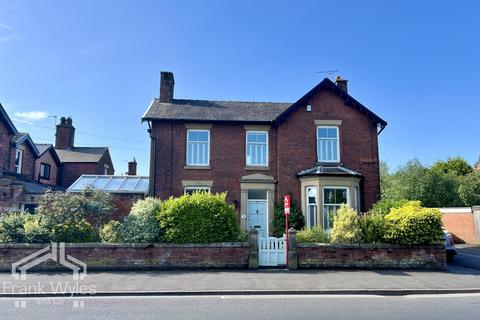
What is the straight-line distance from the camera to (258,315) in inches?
271

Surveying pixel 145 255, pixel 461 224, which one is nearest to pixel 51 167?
pixel 145 255

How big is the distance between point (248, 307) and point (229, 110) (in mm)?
13496

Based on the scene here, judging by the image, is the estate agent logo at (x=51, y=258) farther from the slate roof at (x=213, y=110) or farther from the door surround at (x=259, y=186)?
the door surround at (x=259, y=186)

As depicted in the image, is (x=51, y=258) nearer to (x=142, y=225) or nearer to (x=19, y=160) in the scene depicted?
(x=142, y=225)

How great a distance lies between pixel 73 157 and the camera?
31.7m

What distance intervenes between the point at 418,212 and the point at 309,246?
431 centimetres

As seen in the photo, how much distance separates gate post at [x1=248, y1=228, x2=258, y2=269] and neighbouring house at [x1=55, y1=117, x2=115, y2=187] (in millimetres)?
22546

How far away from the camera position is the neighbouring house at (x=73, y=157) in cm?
3094

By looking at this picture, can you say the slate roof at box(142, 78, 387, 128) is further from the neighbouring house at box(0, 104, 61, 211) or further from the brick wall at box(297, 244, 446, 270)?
the neighbouring house at box(0, 104, 61, 211)

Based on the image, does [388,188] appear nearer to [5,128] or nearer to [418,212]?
[418,212]

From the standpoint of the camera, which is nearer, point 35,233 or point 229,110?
point 35,233

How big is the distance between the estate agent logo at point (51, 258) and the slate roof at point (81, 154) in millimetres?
19721

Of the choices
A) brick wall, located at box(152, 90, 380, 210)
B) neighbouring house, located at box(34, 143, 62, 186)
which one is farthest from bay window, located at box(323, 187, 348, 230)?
neighbouring house, located at box(34, 143, 62, 186)

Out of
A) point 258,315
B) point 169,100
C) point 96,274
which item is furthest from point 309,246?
point 169,100
